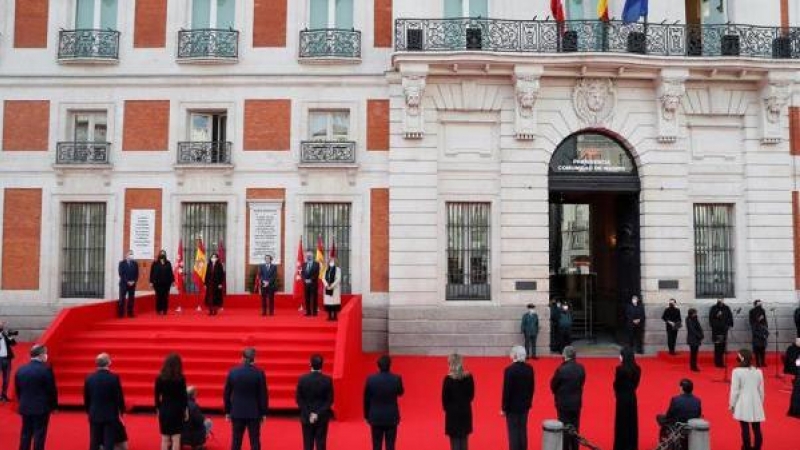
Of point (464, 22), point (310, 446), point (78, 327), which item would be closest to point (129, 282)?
point (78, 327)

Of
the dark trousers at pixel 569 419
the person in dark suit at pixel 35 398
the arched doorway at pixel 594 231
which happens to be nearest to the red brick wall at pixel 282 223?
the arched doorway at pixel 594 231

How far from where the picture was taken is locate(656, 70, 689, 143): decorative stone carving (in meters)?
19.2

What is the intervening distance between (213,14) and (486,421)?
15.1 meters

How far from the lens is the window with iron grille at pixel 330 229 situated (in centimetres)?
1978

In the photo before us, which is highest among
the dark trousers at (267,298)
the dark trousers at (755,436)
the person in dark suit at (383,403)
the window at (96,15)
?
the window at (96,15)

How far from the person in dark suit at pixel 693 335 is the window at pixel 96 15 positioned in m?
19.2

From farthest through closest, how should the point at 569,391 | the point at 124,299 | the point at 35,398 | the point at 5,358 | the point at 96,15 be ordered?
1. the point at 96,15
2. the point at 124,299
3. the point at 5,358
4. the point at 569,391
5. the point at 35,398

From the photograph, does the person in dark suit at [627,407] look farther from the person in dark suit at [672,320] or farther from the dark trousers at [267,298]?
the dark trousers at [267,298]

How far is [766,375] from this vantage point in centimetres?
1678

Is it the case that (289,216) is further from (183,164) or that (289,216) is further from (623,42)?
(623,42)

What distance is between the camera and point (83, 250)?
787 inches

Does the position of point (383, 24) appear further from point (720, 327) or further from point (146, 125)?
point (720, 327)

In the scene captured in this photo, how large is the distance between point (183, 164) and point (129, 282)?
186 inches

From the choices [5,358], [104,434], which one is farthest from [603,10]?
[5,358]
